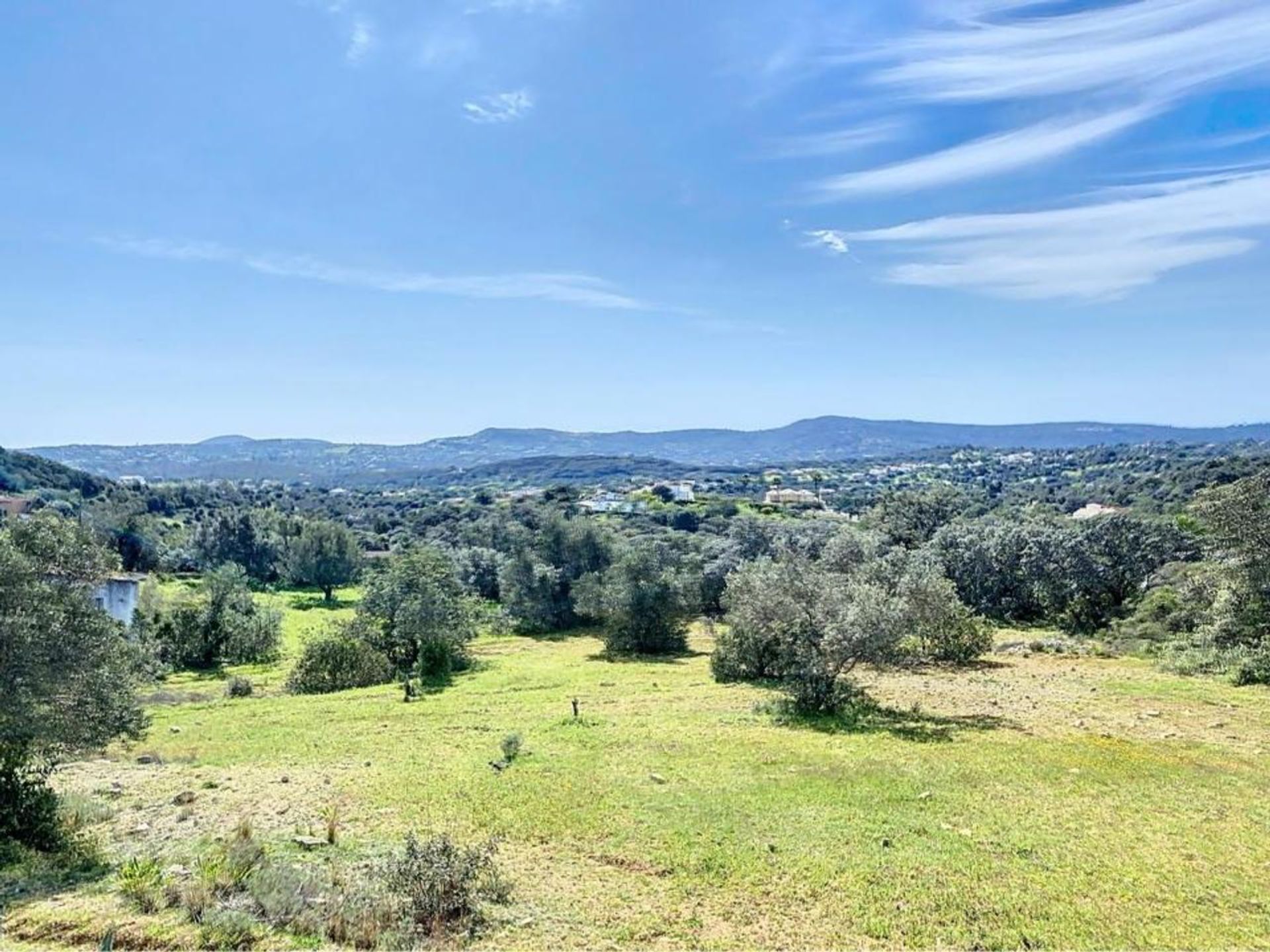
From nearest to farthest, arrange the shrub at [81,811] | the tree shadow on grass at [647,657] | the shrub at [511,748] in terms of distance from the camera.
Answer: the shrub at [81,811] < the shrub at [511,748] < the tree shadow on grass at [647,657]

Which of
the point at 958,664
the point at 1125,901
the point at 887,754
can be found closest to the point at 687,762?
the point at 887,754

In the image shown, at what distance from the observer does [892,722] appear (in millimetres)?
24016

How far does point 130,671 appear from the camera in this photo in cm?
1597

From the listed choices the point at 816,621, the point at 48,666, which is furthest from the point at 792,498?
the point at 48,666

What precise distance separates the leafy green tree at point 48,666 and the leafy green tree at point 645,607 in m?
36.8

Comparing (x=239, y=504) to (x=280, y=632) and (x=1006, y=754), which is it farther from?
(x=1006, y=754)

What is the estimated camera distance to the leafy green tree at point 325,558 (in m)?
94.9

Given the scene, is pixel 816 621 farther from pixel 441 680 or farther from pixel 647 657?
pixel 647 657

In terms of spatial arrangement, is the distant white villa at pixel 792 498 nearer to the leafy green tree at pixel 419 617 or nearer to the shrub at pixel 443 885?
the leafy green tree at pixel 419 617

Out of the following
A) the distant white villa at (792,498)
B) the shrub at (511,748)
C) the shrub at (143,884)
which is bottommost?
the distant white villa at (792,498)

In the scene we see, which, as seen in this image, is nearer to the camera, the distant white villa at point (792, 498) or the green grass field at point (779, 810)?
the green grass field at point (779, 810)

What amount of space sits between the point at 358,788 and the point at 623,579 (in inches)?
1325

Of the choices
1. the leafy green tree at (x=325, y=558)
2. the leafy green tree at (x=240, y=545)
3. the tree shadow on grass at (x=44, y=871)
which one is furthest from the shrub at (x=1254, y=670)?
the leafy green tree at (x=240, y=545)

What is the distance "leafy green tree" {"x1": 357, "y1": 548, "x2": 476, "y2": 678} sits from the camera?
134ft
